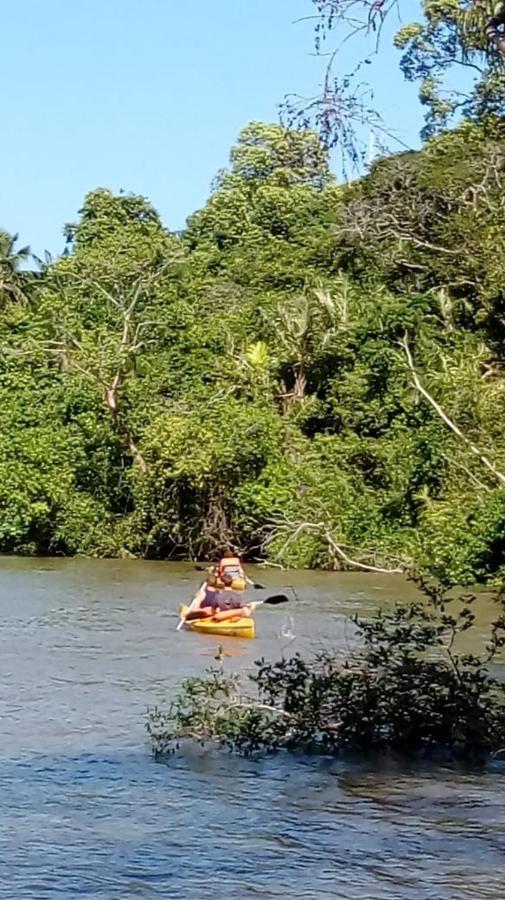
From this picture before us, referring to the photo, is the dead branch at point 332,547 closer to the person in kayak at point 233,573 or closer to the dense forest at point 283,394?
the dense forest at point 283,394

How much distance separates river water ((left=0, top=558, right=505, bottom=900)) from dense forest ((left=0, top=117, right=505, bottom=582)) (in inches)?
623

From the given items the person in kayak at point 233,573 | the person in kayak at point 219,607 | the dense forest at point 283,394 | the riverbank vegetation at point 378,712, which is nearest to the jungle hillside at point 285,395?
the dense forest at point 283,394

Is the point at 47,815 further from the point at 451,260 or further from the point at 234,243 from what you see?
the point at 234,243

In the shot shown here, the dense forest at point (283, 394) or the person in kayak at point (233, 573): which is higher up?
the dense forest at point (283, 394)

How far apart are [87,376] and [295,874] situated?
2827 centimetres

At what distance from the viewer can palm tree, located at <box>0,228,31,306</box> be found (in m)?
53.9

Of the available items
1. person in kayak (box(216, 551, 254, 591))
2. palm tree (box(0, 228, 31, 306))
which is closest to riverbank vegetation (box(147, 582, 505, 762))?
person in kayak (box(216, 551, 254, 591))

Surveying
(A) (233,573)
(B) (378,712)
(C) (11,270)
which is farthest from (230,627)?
(C) (11,270)

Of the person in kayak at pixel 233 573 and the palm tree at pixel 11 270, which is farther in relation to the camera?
the palm tree at pixel 11 270

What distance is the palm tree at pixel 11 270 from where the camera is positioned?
53862 millimetres

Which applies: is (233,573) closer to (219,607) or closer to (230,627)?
(219,607)

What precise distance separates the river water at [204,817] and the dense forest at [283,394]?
15.8m

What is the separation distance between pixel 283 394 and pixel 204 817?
27046 mm

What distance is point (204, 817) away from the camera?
1047cm
